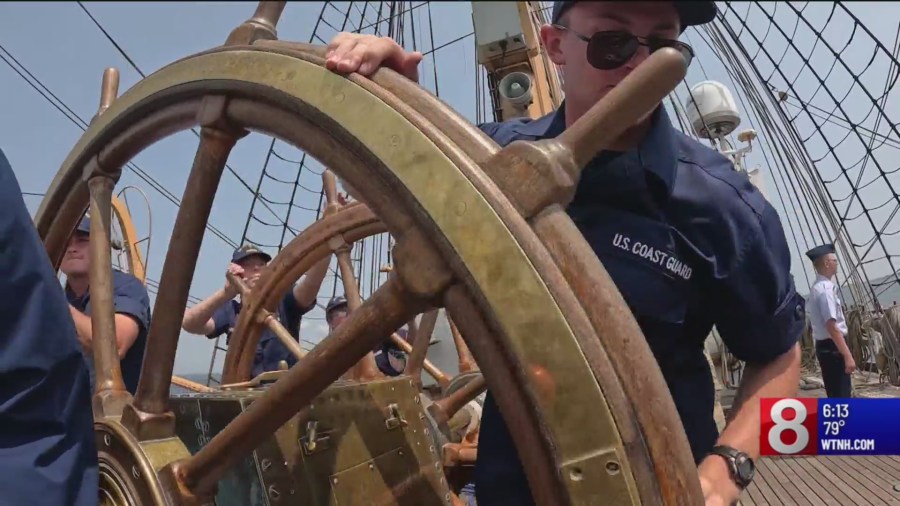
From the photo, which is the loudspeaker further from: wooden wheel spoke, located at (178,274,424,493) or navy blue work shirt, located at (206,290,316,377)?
wooden wheel spoke, located at (178,274,424,493)

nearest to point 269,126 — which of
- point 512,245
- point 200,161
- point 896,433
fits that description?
point 200,161

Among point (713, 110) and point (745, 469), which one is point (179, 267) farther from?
point (713, 110)

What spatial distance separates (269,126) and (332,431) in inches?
22.6

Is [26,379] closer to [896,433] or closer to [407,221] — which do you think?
[407,221]

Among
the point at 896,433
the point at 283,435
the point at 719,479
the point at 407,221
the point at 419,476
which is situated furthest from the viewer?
the point at 896,433

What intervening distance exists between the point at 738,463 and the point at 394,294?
49 cm

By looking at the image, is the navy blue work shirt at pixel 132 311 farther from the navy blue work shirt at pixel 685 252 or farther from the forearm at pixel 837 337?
the forearm at pixel 837 337

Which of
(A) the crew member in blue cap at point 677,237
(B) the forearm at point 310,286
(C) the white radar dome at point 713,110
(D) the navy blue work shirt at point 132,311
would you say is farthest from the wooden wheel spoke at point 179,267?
(C) the white radar dome at point 713,110

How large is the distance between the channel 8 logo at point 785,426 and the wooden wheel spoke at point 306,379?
0.53 m

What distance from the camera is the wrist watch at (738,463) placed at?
799 millimetres

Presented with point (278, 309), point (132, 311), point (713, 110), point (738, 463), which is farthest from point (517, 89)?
point (713, 110)

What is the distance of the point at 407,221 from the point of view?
69 centimetres

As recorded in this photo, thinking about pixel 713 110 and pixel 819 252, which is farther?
pixel 713 110

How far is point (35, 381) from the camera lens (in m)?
0.82
